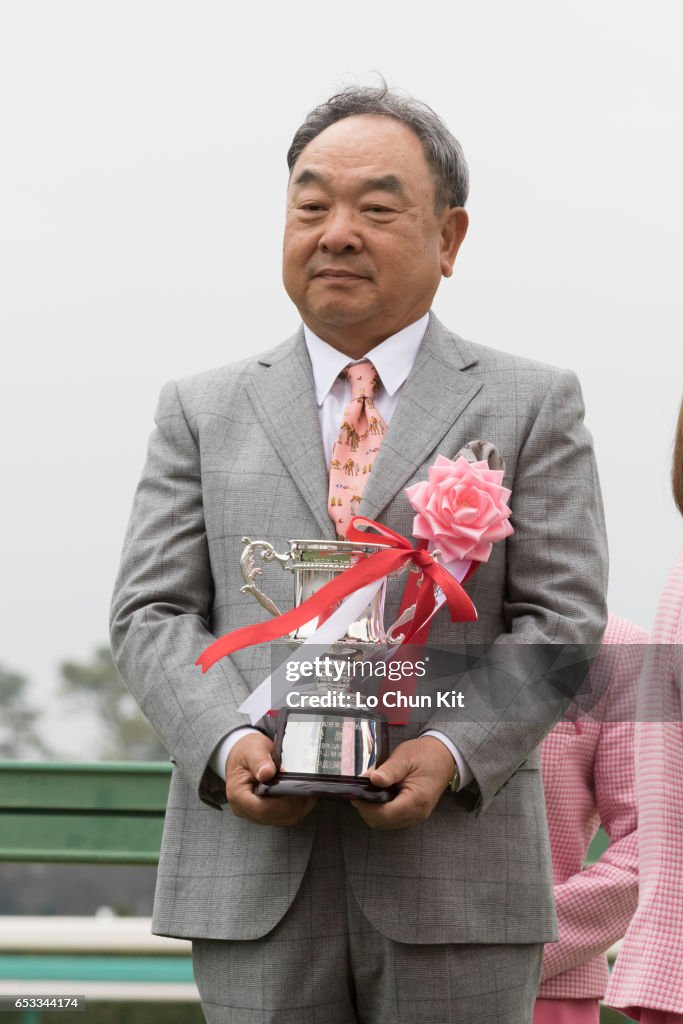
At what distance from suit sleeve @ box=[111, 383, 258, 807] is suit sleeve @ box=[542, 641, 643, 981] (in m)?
0.77

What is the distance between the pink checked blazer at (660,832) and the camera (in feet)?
6.13

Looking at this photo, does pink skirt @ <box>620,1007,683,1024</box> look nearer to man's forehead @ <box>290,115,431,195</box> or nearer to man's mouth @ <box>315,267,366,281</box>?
man's mouth @ <box>315,267,366,281</box>

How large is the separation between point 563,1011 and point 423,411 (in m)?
1.16

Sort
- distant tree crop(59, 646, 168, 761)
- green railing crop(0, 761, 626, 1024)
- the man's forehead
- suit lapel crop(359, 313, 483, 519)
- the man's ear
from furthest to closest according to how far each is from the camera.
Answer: distant tree crop(59, 646, 168, 761), green railing crop(0, 761, 626, 1024), the man's ear, the man's forehead, suit lapel crop(359, 313, 483, 519)

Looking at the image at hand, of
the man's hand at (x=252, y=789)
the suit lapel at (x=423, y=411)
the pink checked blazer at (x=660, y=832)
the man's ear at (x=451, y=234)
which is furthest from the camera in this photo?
the man's ear at (x=451, y=234)

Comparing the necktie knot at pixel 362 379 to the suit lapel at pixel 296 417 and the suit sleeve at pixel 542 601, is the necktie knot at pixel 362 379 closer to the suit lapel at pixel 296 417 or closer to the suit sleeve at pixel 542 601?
the suit lapel at pixel 296 417

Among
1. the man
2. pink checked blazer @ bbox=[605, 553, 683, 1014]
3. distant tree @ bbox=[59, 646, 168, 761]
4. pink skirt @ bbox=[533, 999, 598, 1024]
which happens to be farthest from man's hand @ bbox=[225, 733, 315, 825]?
distant tree @ bbox=[59, 646, 168, 761]

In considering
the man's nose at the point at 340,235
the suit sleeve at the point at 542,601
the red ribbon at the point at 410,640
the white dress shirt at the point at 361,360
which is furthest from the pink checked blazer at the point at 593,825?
the man's nose at the point at 340,235

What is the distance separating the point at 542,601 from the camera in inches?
86.1

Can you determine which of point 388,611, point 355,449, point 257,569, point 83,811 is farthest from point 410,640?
point 83,811

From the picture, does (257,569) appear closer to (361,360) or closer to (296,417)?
(296,417)

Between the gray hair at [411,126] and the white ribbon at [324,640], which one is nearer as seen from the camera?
the white ribbon at [324,640]

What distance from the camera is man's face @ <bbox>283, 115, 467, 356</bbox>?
229cm

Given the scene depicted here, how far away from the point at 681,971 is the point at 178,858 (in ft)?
2.57
